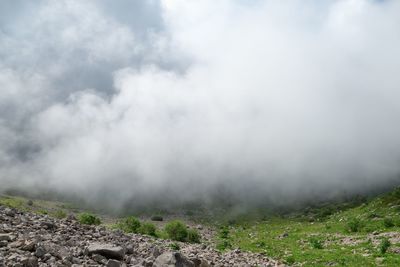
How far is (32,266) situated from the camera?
54.5 feet

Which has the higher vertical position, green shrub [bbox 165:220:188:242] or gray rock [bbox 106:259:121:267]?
green shrub [bbox 165:220:188:242]

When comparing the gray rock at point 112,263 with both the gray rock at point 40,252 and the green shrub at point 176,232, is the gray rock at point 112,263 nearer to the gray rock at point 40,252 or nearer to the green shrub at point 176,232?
the gray rock at point 40,252

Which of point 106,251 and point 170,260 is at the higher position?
point 106,251

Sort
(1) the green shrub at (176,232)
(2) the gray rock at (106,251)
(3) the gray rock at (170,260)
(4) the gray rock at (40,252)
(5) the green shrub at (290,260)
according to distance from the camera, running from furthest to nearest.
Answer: (1) the green shrub at (176,232)
(5) the green shrub at (290,260)
(2) the gray rock at (106,251)
(3) the gray rock at (170,260)
(4) the gray rock at (40,252)

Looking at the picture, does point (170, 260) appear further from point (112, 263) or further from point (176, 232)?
point (176, 232)

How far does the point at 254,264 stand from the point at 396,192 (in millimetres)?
94866

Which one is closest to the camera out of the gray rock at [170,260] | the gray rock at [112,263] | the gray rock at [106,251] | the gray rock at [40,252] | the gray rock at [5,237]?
the gray rock at [40,252]

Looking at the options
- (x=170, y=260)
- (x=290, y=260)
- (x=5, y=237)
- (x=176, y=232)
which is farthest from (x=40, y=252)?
(x=176, y=232)

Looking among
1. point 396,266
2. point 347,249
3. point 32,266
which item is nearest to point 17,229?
point 32,266

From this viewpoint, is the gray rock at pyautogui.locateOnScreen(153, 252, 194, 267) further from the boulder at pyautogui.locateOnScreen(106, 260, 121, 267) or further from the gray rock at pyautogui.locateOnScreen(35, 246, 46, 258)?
the gray rock at pyautogui.locateOnScreen(35, 246, 46, 258)

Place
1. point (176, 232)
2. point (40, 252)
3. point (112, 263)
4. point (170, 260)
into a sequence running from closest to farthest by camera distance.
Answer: point (40, 252)
point (112, 263)
point (170, 260)
point (176, 232)

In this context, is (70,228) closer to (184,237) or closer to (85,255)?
(85,255)

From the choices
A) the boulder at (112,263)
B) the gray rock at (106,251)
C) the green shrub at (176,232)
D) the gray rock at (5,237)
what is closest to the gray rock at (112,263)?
the boulder at (112,263)


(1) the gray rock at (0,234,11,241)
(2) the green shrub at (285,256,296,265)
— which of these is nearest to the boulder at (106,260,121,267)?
(1) the gray rock at (0,234,11,241)
